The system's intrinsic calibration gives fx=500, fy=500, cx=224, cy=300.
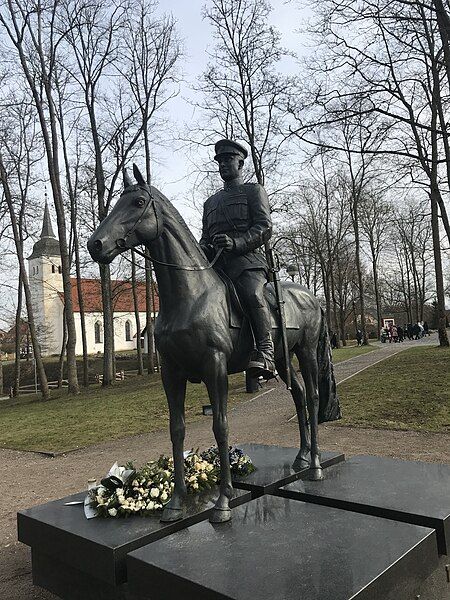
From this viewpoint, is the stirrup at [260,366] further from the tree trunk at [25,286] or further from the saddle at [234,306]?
the tree trunk at [25,286]

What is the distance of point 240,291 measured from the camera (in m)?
5.14

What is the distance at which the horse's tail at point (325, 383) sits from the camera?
6.50m

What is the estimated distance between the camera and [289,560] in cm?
349

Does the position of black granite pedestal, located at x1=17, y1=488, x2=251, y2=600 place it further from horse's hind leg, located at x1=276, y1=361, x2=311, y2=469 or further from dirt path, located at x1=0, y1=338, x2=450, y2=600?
horse's hind leg, located at x1=276, y1=361, x2=311, y2=469

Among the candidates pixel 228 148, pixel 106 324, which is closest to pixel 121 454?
pixel 228 148

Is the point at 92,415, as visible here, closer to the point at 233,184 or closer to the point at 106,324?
the point at 106,324

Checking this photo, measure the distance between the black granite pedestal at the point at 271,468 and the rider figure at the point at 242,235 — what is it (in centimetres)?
123

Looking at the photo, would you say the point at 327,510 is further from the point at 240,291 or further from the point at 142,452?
the point at 142,452

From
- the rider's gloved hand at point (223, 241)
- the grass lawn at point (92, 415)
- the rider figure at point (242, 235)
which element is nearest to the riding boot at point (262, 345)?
the rider figure at point (242, 235)

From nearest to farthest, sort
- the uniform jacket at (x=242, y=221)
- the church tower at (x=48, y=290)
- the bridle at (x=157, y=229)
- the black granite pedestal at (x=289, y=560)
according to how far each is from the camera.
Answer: the black granite pedestal at (x=289, y=560), the bridle at (x=157, y=229), the uniform jacket at (x=242, y=221), the church tower at (x=48, y=290)

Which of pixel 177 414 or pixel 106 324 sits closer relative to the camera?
pixel 177 414

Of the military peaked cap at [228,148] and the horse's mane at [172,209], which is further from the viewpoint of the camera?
the military peaked cap at [228,148]

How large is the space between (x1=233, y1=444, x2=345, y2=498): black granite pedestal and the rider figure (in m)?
1.23

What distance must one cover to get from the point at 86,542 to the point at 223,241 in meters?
2.89
